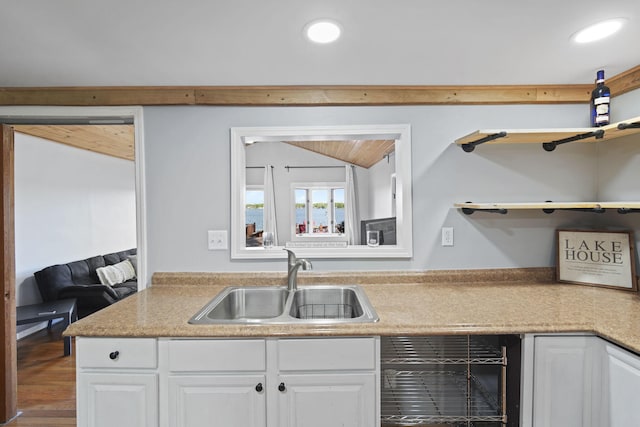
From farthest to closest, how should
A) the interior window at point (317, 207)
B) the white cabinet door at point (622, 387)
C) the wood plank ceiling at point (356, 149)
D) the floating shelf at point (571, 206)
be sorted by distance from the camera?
the interior window at point (317, 207) → the wood plank ceiling at point (356, 149) → the floating shelf at point (571, 206) → the white cabinet door at point (622, 387)

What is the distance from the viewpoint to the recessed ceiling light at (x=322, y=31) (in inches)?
48.4

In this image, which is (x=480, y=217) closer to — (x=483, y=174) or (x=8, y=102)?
(x=483, y=174)

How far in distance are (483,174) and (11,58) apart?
8.24 ft

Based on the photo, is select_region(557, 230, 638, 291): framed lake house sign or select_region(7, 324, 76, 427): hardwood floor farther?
select_region(7, 324, 76, 427): hardwood floor

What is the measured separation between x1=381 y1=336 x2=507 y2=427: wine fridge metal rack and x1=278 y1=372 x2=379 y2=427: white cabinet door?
0.16m

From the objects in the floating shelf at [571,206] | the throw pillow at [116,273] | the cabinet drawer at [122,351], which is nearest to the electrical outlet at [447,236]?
the floating shelf at [571,206]

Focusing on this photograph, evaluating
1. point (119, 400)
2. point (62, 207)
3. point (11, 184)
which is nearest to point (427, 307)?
point (119, 400)

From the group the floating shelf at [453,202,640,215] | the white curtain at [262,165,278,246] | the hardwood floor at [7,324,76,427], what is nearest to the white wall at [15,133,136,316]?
the hardwood floor at [7,324,76,427]

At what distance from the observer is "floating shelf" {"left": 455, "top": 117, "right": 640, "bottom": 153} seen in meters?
1.54

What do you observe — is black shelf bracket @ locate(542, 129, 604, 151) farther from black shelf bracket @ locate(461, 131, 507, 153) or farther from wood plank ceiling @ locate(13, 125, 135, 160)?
wood plank ceiling @ locate(13, 125, 135, 160)

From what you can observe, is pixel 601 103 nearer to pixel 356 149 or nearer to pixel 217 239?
pixel 217 239

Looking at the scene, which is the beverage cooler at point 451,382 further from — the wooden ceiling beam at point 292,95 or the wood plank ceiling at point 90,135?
the wood plank ceiling at point 90,135

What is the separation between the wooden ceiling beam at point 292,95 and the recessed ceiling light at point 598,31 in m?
0.50

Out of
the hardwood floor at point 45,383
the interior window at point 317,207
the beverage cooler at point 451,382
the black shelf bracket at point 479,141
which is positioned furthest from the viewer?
the interior window at point 317,207
